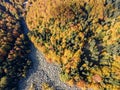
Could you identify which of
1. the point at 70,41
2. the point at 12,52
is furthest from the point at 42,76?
the point at 70,41

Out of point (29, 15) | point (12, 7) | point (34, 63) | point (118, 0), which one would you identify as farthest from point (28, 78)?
point (118, 0)

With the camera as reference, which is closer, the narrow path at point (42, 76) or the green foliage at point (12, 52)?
the narrow path at point (42, 76)

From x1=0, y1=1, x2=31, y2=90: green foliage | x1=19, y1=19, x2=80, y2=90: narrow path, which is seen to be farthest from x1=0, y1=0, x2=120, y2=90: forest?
x1=19, y1=19, x2=80, y2=90: narrow path

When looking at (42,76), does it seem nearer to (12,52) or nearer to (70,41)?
(12,52)

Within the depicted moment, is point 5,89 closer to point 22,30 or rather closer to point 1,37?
point 1,37

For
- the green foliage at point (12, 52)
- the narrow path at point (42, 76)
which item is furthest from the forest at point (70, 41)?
the narrow path at point (42, 76)

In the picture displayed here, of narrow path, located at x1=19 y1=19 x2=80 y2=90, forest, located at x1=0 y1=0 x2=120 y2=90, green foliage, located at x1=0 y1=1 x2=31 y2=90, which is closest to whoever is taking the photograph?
forest, located at x1=0 y1=0 x2=120 y2=90

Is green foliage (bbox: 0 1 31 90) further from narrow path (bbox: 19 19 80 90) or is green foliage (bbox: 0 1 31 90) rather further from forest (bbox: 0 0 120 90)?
narrow path (bbox: 19 19 80 90)

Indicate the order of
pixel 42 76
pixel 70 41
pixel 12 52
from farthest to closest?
pixel 70 41, pixel 12 52, pixel 42 76

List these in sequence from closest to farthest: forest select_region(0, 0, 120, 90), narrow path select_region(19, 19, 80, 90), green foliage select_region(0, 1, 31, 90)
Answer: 1. forest select_region(0, 0, 120, 90)
2. narrow path select_region(19, 19, 80, 90)
3. green foliage select_region(0, 1, 31, 90)

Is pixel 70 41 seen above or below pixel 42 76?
above

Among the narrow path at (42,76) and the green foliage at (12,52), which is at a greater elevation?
the green foliage at (12,52)

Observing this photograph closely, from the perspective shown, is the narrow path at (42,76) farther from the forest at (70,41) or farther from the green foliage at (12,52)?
the green foliage at (12,52)
